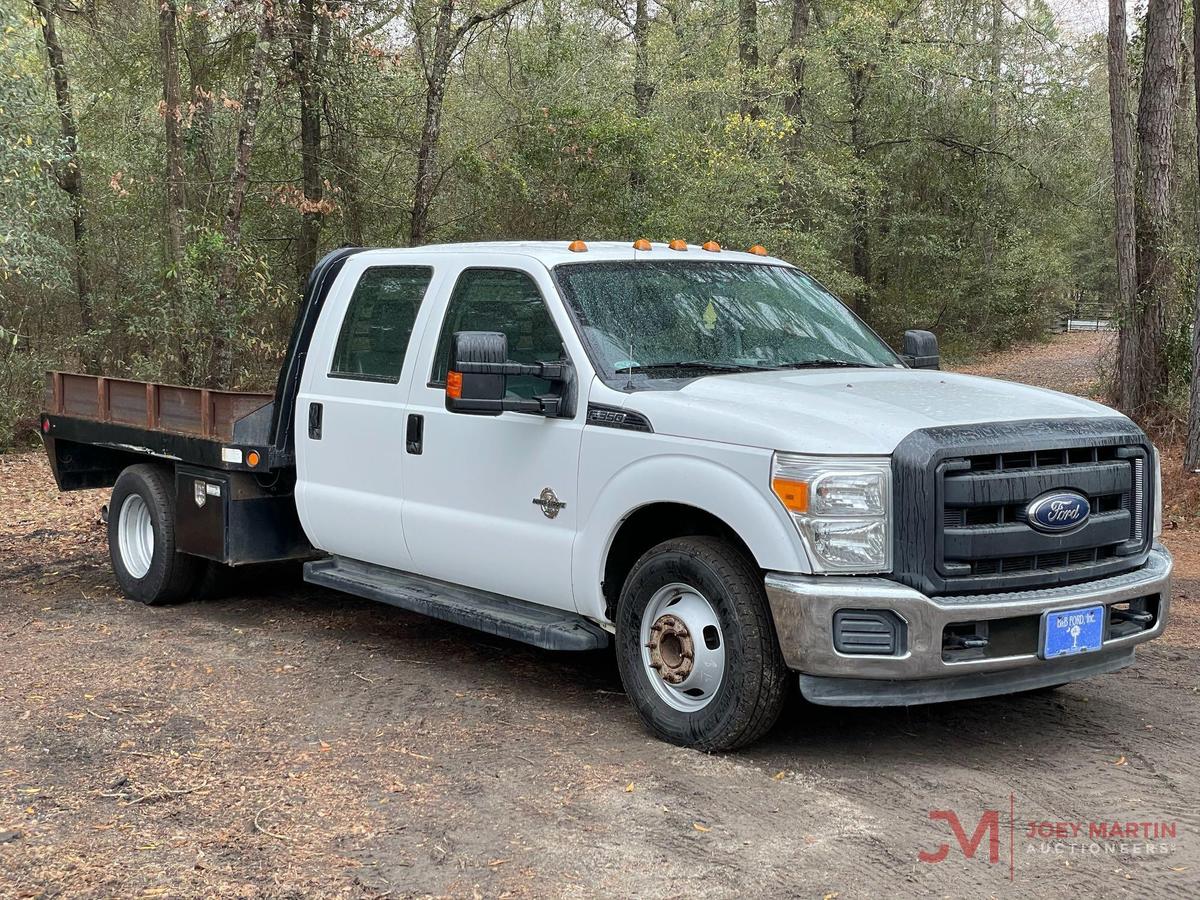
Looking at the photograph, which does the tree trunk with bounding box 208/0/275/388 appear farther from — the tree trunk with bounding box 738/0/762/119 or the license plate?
the license plate

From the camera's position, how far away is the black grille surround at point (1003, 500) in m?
4.81

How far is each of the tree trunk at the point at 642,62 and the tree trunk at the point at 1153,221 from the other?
10.1 metres

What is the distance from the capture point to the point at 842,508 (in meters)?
4.83

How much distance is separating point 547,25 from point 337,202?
17.5 feet

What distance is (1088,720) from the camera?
228 inches

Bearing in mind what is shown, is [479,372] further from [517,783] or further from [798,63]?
[798,63]

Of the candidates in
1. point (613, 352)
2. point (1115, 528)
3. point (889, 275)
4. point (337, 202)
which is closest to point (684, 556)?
point (613, 352)

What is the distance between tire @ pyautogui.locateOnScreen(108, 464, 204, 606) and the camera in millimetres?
8148

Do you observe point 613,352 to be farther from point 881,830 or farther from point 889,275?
point 889,275

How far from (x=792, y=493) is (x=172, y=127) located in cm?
1400

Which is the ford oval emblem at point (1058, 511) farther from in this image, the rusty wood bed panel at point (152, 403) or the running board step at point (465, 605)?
the rusty wood bed panel at point (152, 403)

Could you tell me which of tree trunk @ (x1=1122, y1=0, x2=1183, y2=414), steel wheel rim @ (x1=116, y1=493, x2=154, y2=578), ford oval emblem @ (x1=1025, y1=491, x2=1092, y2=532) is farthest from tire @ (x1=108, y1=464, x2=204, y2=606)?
tree trunk @ (x1=1122, y1=0, x2=1183, y2=414)

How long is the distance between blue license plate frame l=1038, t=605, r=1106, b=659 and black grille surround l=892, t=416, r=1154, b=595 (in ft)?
0.44

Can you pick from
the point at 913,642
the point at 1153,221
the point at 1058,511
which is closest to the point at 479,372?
the point at 913,642
